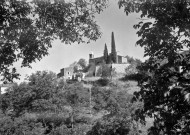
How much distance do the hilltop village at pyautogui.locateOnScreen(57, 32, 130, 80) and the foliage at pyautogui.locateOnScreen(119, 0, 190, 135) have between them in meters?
63.7

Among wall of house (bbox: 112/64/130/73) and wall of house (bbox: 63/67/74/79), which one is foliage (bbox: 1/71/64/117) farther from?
wall of house (bbox: 63/67/74/79)

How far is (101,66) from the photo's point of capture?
244 feet

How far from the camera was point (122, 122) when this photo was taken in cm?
2486

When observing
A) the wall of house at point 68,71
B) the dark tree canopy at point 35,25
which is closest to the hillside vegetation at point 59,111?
the dark tree canopy at point 35,25

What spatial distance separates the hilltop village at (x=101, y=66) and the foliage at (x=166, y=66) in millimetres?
63675

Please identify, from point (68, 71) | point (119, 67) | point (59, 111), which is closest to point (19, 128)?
point (59, 111)

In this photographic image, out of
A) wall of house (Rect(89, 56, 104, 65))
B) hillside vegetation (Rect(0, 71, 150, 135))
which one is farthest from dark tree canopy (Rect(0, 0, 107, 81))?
wall of house (Rect(89, 56, 104, 65))

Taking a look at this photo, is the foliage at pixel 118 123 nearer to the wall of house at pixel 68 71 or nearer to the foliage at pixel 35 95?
the foliage at pixel 35 95

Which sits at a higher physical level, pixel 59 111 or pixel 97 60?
pixel 97 60

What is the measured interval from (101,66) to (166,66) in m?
70.0

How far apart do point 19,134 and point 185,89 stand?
26325 mm

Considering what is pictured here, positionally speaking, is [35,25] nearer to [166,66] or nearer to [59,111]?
[166,66]

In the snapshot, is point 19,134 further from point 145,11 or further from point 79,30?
point 145,11

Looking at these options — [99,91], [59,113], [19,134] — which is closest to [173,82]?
[19,134]
